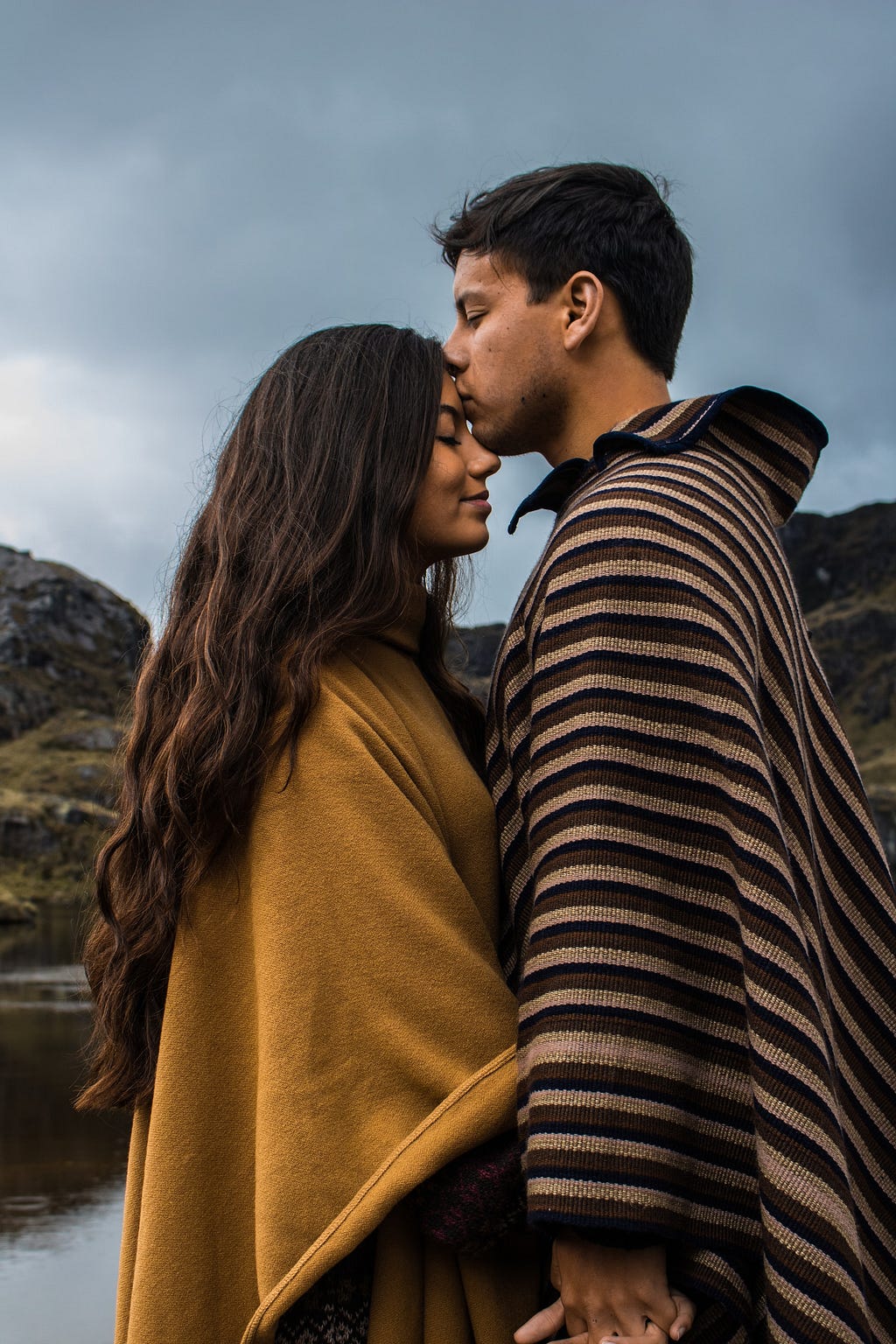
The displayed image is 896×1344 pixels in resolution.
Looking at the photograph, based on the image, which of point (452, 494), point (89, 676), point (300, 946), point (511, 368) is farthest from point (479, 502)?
point (89, 676)

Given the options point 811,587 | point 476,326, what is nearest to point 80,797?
point 476,326

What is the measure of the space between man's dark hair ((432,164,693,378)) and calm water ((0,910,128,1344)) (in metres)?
1.65

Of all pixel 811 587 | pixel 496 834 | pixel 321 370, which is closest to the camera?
pixel 496 834

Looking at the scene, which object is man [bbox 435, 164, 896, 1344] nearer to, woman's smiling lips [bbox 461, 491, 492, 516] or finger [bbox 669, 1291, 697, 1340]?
finger [bbox 669, 1291, 697, 1340]

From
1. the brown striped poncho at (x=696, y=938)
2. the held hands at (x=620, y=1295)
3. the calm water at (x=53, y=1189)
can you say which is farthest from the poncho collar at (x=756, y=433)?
the calm water at (x=53, y=1189)

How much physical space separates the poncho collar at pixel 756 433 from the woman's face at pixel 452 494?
0.26 meters

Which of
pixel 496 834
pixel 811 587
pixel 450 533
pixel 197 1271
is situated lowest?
pixel 197 1271

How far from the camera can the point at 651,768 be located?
171 cm

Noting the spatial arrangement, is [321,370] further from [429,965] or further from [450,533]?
[429,965]

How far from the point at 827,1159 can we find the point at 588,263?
65.3 inches

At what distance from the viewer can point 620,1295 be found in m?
1.55

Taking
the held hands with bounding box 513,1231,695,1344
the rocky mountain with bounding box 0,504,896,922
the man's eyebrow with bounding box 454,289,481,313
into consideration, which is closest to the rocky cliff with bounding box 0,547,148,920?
the rocky mountain with bounding box 0,504,896,922

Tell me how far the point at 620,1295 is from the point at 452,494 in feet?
4.51

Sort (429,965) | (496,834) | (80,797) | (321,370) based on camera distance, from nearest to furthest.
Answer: (429,965)
(496,834)
(321,370)
(80,797)
